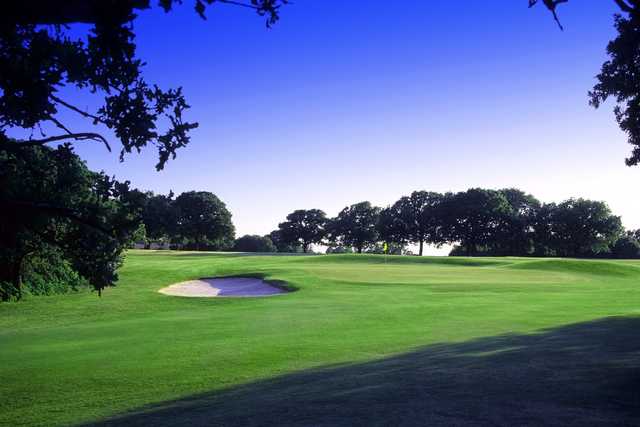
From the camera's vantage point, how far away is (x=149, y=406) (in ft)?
26.1

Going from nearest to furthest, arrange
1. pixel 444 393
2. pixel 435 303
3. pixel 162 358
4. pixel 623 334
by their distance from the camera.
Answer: pixel 444 393, pixel 162 358, pixel 623 334, pixel 435 303

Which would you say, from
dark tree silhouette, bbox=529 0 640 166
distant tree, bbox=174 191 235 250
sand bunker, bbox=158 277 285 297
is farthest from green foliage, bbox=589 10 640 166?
distant tree, bbox=174 191 235 250

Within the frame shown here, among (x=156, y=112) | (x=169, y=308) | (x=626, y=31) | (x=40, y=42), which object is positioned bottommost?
(x=169, y=308)

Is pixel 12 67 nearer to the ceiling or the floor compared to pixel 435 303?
nearer to the ceiling

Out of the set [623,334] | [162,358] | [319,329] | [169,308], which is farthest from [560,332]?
[169,308]

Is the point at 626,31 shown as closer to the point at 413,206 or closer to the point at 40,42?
the point at 40,42

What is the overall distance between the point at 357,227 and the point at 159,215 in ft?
423

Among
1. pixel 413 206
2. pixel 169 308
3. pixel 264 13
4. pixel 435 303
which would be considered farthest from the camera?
pixel 413 206

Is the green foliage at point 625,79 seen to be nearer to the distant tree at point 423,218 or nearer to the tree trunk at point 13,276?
the tree trunk at point 13,276

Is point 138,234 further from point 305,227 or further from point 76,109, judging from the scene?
point 305,227

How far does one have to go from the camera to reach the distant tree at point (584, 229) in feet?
356

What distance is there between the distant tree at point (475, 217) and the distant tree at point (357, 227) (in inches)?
852

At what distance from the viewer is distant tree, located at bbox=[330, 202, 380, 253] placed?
137m

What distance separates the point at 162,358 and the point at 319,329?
513 cm
